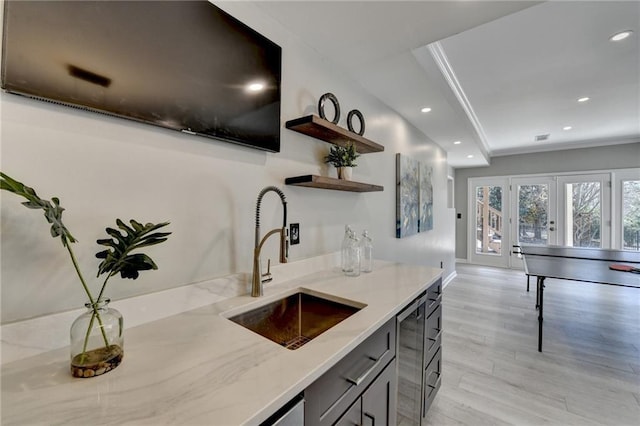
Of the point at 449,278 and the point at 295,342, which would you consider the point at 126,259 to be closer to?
the point at 295,342

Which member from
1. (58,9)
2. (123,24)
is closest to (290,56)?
(123,24)

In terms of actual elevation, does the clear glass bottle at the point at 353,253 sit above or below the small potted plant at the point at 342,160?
below

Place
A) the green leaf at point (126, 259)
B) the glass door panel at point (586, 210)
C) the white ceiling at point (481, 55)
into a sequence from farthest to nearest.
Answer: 1. the glass door panel at point (586, 210)
2. the white ceiling at point (481, 55)
3. the green leaf at point (126, 259)

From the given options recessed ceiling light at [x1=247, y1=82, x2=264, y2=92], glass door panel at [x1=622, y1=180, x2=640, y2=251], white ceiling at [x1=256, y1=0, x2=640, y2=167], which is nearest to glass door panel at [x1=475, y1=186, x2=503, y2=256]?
glass door panel at [x1=622, y1=180, x2=640, y2=251]

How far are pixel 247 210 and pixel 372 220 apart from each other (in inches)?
55.7

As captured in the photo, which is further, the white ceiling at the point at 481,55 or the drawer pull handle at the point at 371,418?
the white ceiling at the point at 481,55

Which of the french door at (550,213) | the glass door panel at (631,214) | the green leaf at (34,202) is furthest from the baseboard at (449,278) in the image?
the green leaf at (34,202)

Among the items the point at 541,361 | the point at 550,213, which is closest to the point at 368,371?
the point at 541,361

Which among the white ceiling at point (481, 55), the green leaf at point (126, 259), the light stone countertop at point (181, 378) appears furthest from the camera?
the white ceiling at point (481, 55)

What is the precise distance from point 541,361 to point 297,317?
2381mm

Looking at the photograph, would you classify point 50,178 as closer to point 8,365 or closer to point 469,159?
point 8,365

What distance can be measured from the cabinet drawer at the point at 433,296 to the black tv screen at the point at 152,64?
4.15 ft

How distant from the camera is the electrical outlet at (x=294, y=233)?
1634 mm

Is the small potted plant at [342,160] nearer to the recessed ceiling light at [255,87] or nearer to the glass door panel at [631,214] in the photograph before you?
the recessed ceiling light at [255,87]
